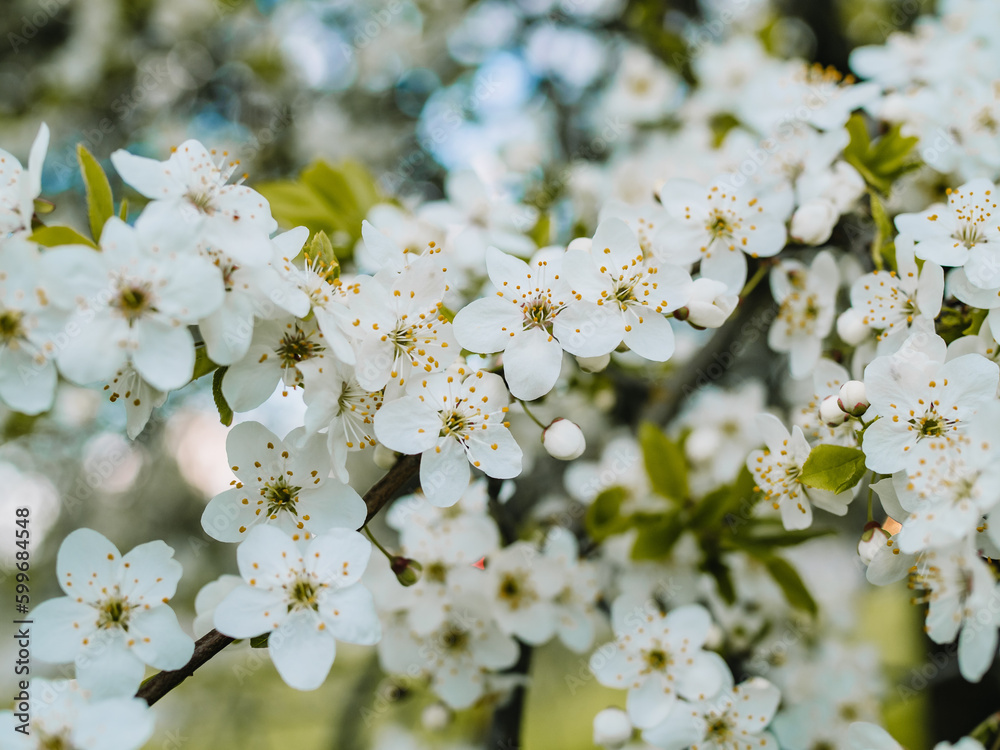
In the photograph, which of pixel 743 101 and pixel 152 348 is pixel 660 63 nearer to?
pixel 743 101

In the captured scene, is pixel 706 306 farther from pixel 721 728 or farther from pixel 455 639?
pixel 455 639

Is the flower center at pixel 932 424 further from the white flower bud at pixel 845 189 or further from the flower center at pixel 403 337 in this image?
the flower center at pixel 403 337

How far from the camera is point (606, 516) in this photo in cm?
188

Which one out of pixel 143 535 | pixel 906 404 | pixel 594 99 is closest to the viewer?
pixel 906 404

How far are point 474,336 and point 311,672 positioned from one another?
0.60 meters

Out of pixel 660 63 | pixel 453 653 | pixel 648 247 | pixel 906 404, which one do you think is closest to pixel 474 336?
pixel 648 247

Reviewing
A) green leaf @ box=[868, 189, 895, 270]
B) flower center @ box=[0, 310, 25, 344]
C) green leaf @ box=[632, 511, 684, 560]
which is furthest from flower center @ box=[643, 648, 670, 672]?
flower center @ box=[0, 310, 25, 344]

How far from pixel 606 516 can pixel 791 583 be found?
1.60 ft

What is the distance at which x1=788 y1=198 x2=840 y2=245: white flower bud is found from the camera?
1.51m

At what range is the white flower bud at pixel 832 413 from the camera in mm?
1297

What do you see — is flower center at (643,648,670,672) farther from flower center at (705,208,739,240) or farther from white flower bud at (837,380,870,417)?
flower center at (705,208,739,240)

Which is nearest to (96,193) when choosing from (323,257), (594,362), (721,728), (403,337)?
(323,257)

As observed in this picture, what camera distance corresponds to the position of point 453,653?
175 centimetres

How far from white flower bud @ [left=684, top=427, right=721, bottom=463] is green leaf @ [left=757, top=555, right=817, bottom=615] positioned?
0.63 metres
